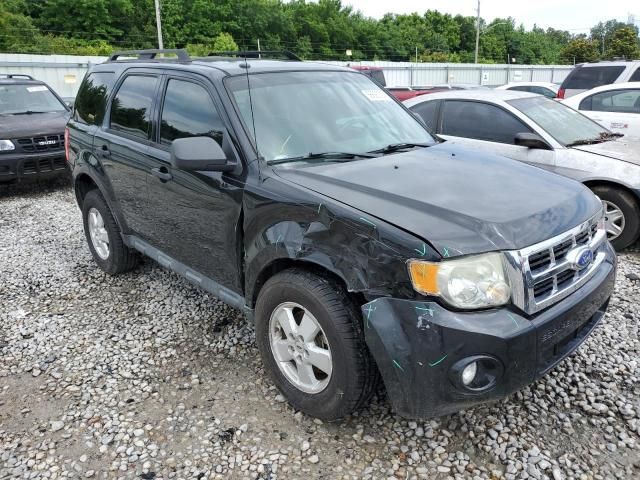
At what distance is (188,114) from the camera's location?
3430 millimetres

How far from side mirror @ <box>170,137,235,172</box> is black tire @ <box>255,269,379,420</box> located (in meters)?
0.73

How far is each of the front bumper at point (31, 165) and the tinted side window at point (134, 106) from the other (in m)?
4.54

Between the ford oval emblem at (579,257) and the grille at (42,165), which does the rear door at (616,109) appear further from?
the grille at (42,165)

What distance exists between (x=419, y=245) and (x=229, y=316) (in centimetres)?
220

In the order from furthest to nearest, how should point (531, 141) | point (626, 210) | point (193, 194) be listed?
point (531, 141) → point (626, 210) → point (193, 194)

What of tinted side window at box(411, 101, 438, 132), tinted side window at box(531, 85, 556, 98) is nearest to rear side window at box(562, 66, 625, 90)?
tinted side window at box(531, 85, 556, 98)

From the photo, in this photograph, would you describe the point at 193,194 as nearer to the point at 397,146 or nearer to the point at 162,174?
the point at 162,174

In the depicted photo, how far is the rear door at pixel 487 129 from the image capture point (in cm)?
548

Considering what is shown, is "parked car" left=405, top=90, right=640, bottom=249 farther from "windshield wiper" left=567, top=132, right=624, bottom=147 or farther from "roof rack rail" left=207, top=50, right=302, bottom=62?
"roof rack rail" left=207, top=50, right=302, bottom=62

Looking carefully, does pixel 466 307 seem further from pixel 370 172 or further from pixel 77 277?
pixel 77 277

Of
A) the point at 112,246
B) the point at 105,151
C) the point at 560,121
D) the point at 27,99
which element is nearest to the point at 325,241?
the point at 105,151

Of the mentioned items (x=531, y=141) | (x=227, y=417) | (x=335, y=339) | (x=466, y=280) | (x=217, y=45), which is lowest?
(x=227, y=417)

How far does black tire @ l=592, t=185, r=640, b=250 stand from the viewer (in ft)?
16.4

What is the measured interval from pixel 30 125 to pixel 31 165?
0.69 meters
